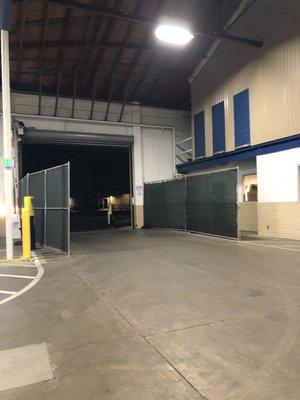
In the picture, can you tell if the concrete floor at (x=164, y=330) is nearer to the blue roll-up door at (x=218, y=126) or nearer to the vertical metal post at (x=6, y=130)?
the vertical metal post at (x=6, y=130)

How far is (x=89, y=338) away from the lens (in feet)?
12.9

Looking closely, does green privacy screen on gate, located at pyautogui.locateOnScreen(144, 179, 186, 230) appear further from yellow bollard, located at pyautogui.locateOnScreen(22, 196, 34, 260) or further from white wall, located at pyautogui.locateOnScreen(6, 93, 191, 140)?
yellow bollard, located at pyautogui.locateOnScreen(22, 196, 34, 260)

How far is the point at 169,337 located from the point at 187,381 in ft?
3.07

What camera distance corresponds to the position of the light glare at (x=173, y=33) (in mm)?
11609

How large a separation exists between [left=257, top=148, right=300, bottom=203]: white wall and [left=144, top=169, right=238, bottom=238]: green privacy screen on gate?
182 cm

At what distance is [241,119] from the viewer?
14836 mm

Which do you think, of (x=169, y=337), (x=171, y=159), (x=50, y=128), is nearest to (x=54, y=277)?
(x=169, y=337)

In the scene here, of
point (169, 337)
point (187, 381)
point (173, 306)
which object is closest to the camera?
point (187, 381)

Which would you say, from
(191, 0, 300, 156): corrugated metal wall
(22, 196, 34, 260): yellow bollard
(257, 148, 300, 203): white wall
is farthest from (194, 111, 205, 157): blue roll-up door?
(22, 196, 34, 260): yellow bollard

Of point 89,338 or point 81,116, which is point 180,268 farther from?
point 81,116

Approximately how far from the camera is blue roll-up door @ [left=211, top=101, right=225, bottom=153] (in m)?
16.3

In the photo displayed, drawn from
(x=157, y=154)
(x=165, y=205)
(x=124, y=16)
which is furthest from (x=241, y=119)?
(x=124, y=16)

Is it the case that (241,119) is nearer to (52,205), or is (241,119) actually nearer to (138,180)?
(138,180)

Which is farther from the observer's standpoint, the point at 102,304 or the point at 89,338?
the point at 102,304
